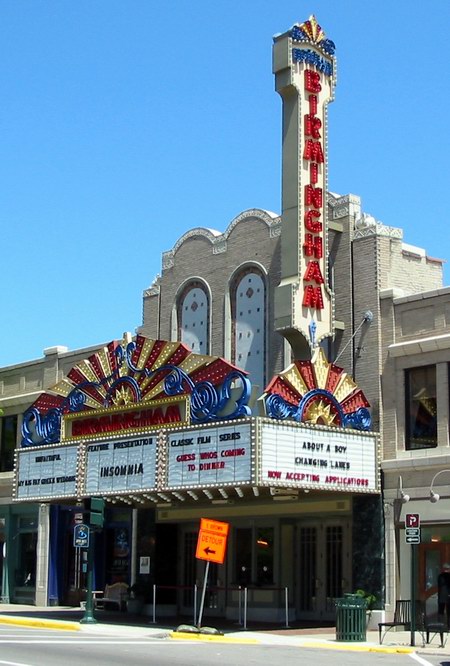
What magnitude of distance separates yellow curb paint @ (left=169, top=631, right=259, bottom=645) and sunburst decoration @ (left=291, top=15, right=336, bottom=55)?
16158mm

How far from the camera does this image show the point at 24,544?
138 feet

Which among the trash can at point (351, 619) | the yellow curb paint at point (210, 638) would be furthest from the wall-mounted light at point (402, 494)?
the yellow curb paint at point (210, 638)

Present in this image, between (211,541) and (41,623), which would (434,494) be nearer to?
(211,541)

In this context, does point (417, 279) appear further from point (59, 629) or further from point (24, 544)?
point (24, 544)

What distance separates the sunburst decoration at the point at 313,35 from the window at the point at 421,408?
31.2 ft

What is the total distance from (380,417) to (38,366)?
16849 mm

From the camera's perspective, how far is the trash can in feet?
83.3

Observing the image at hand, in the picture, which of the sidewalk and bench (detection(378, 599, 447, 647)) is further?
bench (detection(378, 599, 447, 647))

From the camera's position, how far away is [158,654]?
21.1 meters

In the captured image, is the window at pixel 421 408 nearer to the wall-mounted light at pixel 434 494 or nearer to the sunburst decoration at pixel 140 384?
the wall-mounted light at pixel 434 494

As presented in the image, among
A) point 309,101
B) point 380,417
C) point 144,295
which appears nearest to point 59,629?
point 380,417

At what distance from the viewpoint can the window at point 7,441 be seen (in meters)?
42.9

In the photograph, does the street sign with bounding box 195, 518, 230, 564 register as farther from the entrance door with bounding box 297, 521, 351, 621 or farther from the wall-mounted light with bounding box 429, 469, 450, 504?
the entrance door with bounding box 297, 521, 351, 621

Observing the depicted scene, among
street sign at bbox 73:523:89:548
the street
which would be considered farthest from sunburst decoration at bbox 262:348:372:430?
street sign at bbox 73:523:89:548
